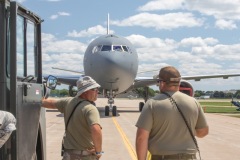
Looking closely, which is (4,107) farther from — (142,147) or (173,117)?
(173,117)

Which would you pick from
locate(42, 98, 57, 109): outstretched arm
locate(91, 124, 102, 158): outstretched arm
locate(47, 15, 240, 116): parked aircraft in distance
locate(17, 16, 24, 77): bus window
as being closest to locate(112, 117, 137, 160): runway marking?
locate(42, 98, 57, 109): outstretched arm

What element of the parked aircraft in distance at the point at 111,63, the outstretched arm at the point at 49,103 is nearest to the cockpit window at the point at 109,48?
the parked aircraft in distance at the point at 111,63

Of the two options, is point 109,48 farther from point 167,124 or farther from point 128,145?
point 167,124

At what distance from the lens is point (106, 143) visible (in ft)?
41.7

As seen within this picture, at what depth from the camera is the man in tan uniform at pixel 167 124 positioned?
13.4 feet

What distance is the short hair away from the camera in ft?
13.7

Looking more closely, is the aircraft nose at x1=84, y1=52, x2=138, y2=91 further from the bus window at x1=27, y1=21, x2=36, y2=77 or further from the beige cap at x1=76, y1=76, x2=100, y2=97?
the beige cap at x1=76, y1=76, x2=100, y2=97

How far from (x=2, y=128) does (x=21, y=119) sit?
0.91m

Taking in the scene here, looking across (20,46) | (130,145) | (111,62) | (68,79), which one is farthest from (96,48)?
(20,46)

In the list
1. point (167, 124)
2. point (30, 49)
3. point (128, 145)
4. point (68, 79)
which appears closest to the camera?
point (167, 124)

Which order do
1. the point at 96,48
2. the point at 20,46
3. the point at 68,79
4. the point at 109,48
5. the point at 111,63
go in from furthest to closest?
the point at 68,79
the point at 96,48
the point at 109,48
the point at 111,63
the point at 20,46

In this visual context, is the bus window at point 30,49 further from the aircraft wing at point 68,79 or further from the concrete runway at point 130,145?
the aircraft wing at point 68,79

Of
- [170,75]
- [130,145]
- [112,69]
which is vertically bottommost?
[130,145]

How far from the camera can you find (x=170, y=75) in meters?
4.17
